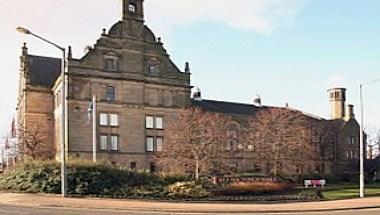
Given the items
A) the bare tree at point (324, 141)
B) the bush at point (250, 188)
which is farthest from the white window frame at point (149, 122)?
the bare tree at point (324, 141)

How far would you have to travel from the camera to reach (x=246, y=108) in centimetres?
9781

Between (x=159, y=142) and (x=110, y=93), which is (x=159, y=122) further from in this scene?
(x=110, y=93)

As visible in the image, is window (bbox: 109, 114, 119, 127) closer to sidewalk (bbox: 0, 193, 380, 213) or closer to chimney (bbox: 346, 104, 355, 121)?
sidewalk (bbox: 0, 193, 380, 213)

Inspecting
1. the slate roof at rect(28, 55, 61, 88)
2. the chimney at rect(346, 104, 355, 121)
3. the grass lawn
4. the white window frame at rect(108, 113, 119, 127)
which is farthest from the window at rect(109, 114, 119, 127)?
the chimney at rect(346, 104, 355, 121)

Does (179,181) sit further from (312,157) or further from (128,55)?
(312,157)

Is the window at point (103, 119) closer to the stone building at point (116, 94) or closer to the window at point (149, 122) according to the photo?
the stone building at point (116, 94)

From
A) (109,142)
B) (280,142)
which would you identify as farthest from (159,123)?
(280,142)

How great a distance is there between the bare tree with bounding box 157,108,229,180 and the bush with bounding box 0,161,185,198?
18.7 metres

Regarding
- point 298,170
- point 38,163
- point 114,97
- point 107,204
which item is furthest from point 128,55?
point 107,204

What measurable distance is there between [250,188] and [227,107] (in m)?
50.7

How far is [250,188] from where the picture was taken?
44.8 meters

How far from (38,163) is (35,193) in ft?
13.2

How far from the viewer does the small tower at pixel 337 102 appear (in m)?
110

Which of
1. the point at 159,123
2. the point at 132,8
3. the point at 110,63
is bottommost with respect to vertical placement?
the point at 159,123
